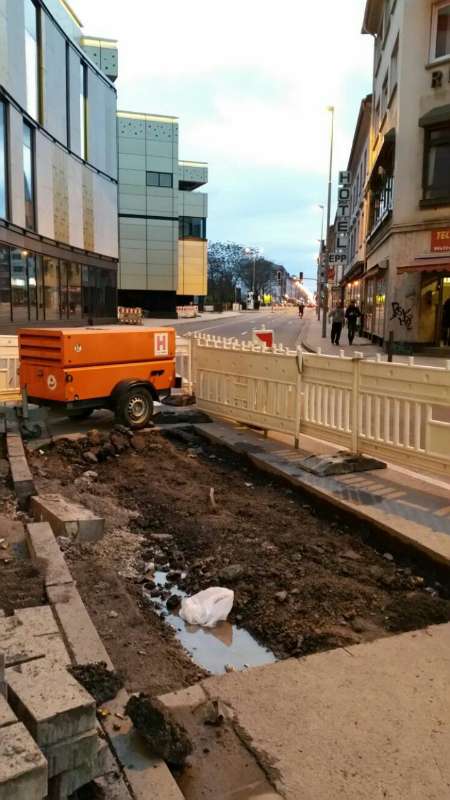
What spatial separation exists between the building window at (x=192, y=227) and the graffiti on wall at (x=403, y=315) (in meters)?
45.3

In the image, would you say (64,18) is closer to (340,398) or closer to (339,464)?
(340,398)

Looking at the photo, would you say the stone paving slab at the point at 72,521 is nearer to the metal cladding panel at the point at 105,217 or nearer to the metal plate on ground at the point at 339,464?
the metal plate on ground at the point at 339,464

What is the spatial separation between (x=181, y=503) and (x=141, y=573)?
1.49 m

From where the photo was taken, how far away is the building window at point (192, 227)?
6581 centimetres

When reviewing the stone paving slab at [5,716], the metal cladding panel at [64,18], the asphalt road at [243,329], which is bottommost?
the stone paving slab at [5,716]

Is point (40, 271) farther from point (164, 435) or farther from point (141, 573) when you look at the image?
point (141, 573)

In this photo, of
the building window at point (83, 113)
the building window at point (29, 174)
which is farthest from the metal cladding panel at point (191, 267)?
the building window at point (29, 174)

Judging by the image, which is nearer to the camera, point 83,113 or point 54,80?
point 54,80

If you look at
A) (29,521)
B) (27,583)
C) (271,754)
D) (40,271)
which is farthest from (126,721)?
(40,271)

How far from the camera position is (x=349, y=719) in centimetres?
289

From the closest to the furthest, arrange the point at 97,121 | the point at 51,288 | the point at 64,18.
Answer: the point at 51,288, the point at 64,18, the point at 97,121

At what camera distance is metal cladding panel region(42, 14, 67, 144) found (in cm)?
2839

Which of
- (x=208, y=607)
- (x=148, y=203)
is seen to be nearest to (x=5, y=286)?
(x=208, y=607)

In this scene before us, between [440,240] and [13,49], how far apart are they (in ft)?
58.1
